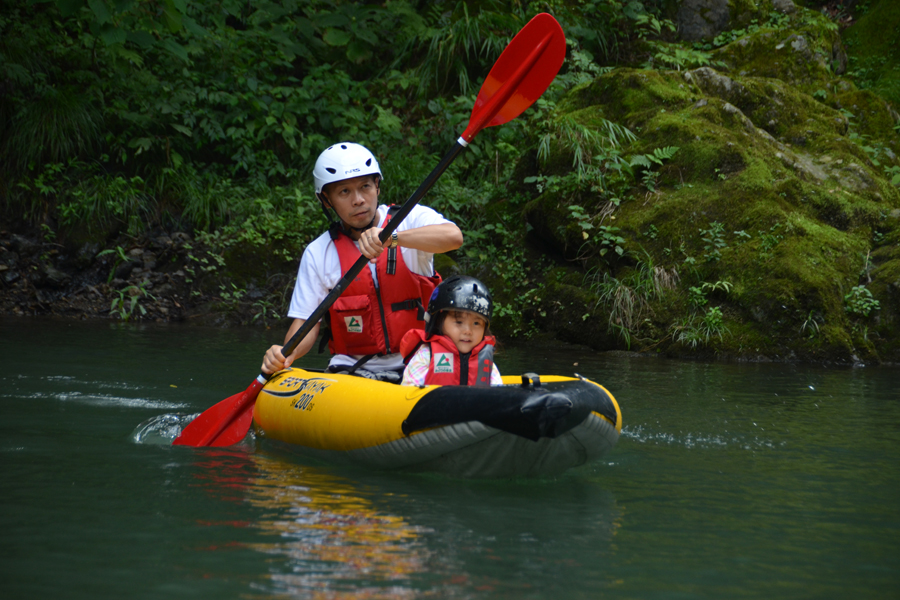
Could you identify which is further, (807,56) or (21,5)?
(21,5)

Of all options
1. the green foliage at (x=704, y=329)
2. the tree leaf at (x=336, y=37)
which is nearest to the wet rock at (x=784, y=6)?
the green foliage at (x=704, y=329)

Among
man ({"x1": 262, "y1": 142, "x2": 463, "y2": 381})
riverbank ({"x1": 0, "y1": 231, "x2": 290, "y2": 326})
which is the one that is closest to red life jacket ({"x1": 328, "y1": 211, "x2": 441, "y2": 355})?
man ({"x1": 262, "y1": 142, "x2": 463, "y2": 381})

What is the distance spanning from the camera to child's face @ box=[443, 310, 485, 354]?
3.44 metres

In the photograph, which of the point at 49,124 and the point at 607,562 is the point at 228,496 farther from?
the point at 49,124

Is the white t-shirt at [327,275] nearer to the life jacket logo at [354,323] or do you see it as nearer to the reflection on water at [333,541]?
the life jacket logo at [354,323]

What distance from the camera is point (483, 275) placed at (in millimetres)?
8289

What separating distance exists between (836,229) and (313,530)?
6548mm

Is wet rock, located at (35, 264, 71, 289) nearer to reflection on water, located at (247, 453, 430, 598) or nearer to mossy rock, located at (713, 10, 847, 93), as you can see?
reflection on water, located at (247, 453, 430, 598)

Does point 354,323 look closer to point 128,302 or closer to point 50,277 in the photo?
point 128,302

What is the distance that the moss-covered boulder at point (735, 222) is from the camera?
6789mm

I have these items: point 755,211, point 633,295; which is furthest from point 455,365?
point 755,211

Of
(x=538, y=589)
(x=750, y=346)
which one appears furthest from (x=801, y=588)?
(x=750, y=346)

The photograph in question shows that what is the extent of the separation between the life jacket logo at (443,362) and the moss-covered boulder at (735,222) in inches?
157

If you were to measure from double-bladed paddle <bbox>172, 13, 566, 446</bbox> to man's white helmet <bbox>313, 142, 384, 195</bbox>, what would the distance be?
0.28 meters
